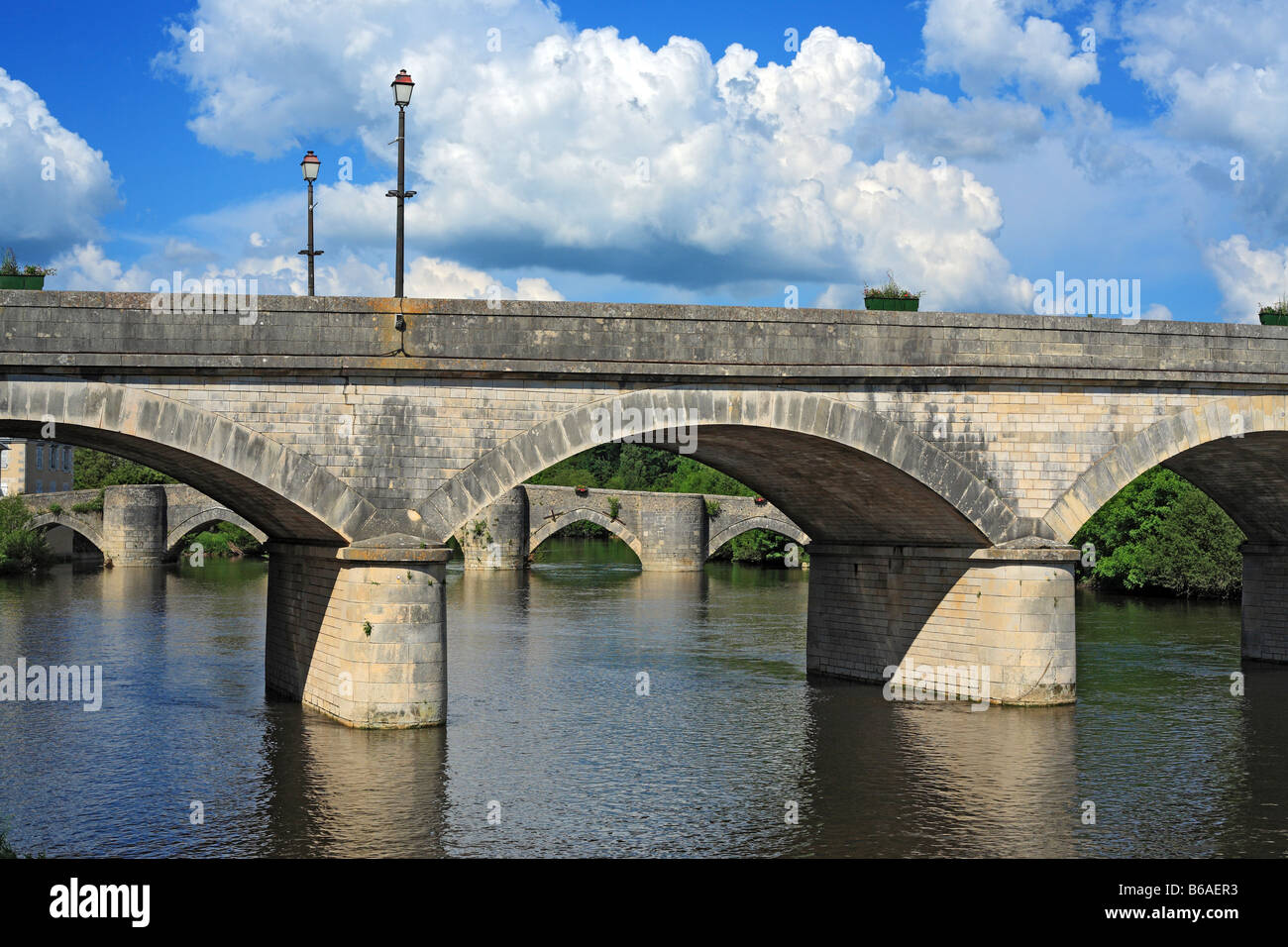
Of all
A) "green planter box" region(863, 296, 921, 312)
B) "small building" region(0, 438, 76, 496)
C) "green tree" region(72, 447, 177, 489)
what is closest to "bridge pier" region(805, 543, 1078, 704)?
"green planter box" region(863, 296, 921, 312)

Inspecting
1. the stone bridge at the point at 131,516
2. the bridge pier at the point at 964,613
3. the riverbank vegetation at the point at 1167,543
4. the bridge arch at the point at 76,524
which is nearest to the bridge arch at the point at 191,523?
the stone bridge at the point at 131,516

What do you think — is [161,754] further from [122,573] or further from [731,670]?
[122,573]

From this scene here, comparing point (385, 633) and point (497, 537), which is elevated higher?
point (497, 537)

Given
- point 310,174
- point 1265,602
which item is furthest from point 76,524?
point 1265,602

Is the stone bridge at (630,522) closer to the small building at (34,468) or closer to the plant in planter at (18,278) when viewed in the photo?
the small building at (34,468)

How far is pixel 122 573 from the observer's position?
62.3m

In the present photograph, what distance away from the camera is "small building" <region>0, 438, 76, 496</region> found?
86125 millimetres

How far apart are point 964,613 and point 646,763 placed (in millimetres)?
7332

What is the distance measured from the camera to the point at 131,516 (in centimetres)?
6625

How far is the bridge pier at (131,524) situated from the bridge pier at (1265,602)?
52.3m

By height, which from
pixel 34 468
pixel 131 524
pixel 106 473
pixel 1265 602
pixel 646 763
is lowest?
pixel 646 763

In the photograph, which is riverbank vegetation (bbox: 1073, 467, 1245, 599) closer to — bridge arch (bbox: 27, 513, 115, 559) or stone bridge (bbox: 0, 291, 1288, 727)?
stone bridge (bbox: 0, 291, 1288, 727)

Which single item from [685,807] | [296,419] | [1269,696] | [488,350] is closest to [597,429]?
[488,350]

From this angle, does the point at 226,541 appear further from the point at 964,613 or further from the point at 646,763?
the point at 646,763
